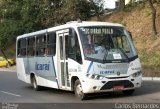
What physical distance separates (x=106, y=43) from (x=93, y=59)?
936 millimetres

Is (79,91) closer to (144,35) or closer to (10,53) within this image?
(144,35)

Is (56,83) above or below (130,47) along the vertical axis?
below

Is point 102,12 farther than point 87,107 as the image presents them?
Yes

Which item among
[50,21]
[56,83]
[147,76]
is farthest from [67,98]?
[50,21]

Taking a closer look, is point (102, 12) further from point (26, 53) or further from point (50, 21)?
point (26, 53)

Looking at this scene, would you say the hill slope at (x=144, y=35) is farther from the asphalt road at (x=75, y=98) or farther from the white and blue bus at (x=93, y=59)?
the white and blue bus at (x=93, y=59)

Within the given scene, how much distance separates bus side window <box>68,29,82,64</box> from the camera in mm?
16781

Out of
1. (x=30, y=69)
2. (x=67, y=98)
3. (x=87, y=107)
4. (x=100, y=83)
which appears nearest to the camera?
(x=87, y=107)

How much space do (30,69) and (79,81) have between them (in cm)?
651

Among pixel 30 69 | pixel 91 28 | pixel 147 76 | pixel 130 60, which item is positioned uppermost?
pixel 91 28

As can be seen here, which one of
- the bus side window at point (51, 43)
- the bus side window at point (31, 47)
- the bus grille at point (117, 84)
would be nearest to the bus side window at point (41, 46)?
the bus side window at point (51, 43)

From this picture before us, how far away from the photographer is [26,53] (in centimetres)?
2358

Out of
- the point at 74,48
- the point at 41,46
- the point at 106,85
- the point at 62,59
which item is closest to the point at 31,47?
the point at 41,46

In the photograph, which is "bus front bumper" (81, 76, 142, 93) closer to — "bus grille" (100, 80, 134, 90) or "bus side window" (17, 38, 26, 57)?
"bus grille" (100, 80, 134, 90)
